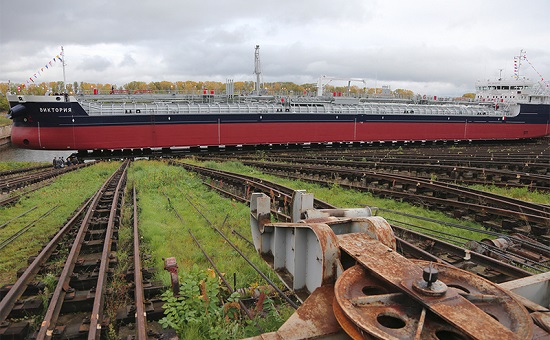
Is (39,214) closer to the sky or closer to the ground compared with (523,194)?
closer to the ground

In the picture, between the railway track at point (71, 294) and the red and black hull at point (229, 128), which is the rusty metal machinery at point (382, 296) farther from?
the red and black hull at point (229, 128)

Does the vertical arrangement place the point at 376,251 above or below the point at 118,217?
above

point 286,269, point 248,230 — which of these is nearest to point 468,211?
point 248,230

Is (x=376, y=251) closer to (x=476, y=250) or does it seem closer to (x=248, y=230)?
(x=476, y=250)

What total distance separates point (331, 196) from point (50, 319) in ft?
28.7

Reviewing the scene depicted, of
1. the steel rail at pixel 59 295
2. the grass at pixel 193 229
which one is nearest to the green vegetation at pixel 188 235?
the grass at pixel 193 229

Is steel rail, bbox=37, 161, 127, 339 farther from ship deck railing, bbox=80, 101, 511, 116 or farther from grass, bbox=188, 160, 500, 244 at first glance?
ship deck railing, bbox=80, 101, 511, 116

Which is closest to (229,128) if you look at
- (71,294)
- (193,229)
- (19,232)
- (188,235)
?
(193,229)

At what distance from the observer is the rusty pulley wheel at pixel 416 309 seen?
86.4 inches

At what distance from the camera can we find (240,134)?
30.7 m

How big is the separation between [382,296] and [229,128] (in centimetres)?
2854

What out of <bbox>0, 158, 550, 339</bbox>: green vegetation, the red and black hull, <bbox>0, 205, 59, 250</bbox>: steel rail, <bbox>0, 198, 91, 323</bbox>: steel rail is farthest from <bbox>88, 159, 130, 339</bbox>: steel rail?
the red and black hull

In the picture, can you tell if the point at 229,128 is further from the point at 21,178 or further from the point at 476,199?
the point at 476,199

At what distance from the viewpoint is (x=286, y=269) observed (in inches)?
176
